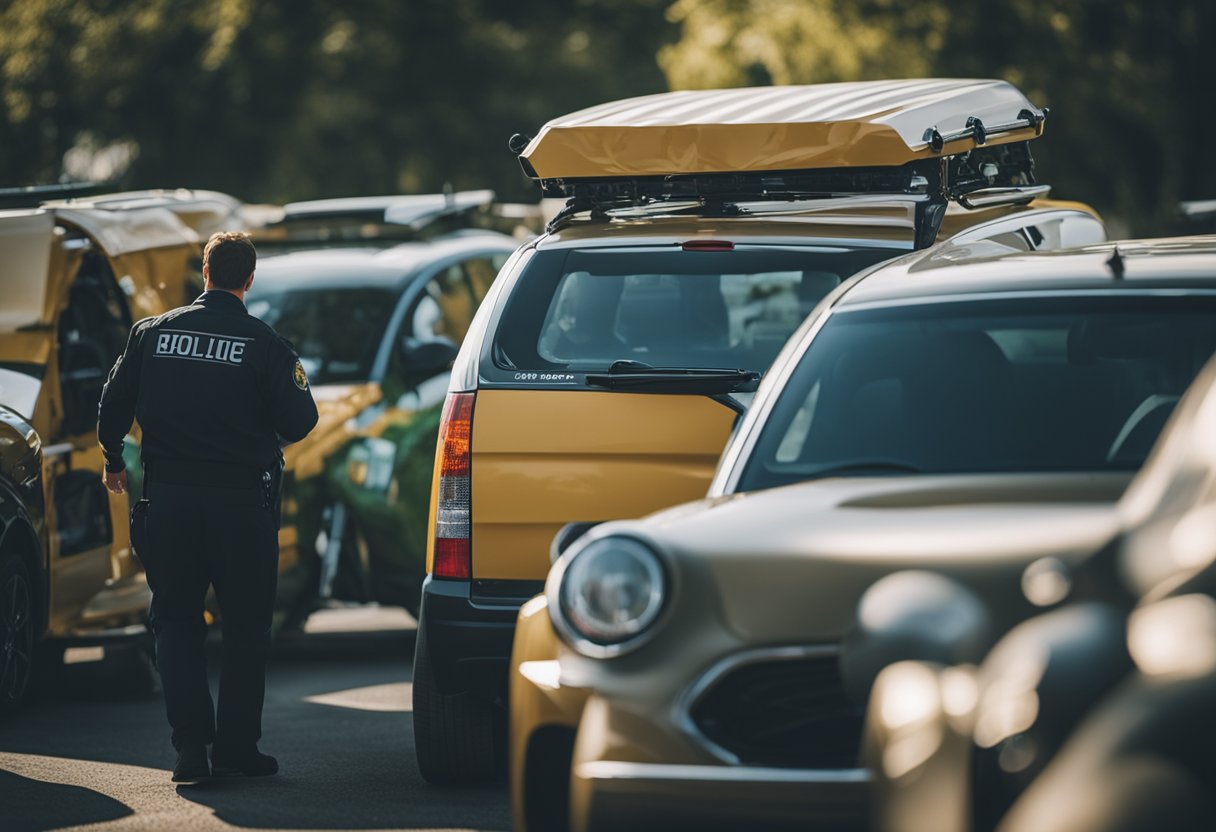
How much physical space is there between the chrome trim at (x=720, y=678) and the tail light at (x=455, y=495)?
2366 mm

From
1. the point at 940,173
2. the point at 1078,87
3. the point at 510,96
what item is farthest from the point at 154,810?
the point at 510,96

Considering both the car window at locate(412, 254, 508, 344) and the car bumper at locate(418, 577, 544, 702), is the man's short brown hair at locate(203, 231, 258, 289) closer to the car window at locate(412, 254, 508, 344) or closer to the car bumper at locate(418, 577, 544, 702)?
the car bumper at locate(418, 577, 544, 702)

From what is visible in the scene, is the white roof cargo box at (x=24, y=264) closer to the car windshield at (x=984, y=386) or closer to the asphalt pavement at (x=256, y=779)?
the asphalt pavement at (x=256, y=779)

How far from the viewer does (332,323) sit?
37.2ft

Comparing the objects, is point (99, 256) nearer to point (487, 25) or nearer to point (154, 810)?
point (154, 810)

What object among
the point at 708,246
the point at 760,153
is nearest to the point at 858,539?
the point at 708,246

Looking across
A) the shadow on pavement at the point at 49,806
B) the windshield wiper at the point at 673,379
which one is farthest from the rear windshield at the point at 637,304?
the shadow on pavement at the point at 49,806

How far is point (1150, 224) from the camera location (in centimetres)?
2916

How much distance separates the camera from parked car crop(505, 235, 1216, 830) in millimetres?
4109

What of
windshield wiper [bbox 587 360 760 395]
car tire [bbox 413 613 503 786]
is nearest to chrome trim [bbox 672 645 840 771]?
windshield wiper [bbox 587 360 760 395]

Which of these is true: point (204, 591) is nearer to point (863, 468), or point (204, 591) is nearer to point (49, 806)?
point (49, 806)

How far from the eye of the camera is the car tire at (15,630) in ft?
27.4

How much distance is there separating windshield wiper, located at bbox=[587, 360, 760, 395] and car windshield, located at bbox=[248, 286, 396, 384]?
4497mm

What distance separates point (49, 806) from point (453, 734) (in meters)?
1.29
